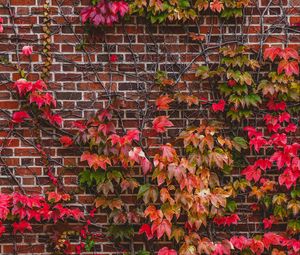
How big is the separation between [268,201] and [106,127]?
1345mm

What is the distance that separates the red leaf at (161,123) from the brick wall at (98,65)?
5.0 inches

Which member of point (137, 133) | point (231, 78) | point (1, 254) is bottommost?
point (1, 254)

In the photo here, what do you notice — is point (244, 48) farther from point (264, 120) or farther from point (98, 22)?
point (98, 22)

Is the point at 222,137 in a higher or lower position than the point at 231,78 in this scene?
lower

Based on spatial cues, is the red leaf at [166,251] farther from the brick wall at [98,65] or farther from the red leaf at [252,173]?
the red leaf at [252,173]

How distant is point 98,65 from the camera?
383cm

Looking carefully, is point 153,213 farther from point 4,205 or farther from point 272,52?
point 272,52

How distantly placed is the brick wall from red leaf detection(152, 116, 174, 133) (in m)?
0.13

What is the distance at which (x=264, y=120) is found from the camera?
3.87 metres

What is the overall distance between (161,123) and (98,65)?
0.66 m

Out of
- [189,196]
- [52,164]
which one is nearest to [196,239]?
[189,196]

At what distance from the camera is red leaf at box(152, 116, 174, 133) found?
3.70 meters

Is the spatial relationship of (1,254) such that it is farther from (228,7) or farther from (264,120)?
(228,7)

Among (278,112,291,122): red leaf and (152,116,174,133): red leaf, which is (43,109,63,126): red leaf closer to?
(152,116,174,133): red leaf
